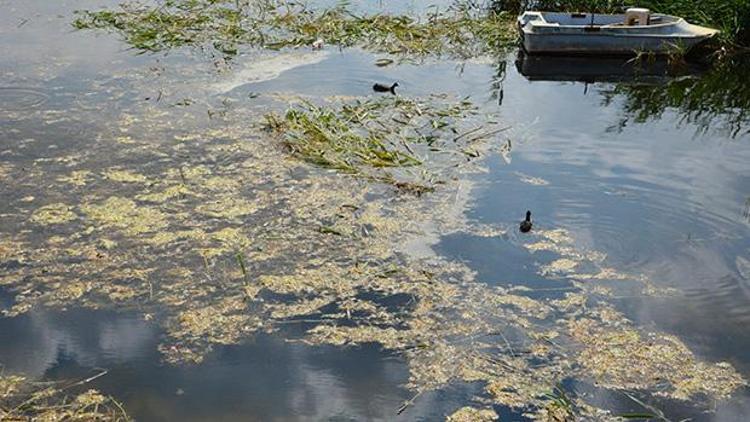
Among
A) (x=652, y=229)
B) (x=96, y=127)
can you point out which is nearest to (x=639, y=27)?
(x=652, y=229)

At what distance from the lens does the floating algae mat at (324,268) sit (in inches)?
133

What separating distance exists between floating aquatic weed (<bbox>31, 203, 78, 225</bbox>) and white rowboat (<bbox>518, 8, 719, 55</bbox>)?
5.21 m

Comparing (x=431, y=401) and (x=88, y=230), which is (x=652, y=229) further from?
(x=88, y=230)

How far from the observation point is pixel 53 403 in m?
3.04

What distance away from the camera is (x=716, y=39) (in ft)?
27.6

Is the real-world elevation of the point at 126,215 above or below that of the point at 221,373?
above

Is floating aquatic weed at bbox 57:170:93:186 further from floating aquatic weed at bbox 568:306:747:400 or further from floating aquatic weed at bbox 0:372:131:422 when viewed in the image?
floating aquatic weed at bbox 568:306:747:400

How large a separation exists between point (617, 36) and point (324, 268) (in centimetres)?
539

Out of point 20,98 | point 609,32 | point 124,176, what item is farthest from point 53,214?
point 609,32

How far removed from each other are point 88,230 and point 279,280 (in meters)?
1.15

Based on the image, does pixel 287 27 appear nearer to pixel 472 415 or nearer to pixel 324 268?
pixel 324 268

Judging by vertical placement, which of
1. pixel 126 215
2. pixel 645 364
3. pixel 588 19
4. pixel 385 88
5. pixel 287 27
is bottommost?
pixel 645 364

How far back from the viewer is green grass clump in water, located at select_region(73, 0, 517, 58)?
8039 mm

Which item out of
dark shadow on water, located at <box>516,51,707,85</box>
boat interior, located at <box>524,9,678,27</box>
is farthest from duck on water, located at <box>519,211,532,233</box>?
boat interior, located at <box>524,9,678,27</box>
